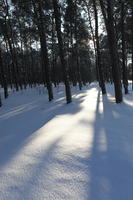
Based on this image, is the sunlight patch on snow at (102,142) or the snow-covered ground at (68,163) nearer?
the snow-covered ground at (68,163)

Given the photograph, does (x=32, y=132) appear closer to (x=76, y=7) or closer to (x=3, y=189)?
(x=3, y=189)

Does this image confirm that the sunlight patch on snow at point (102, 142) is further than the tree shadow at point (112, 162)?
Yes

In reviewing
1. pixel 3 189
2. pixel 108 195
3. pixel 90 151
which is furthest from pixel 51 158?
pixel 108 195

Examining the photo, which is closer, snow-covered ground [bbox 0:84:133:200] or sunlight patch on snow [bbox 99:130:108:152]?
snow-covered ground [bbox 0:84:133:200]

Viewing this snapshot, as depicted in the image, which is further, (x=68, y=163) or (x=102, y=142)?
(x=102, y=142)

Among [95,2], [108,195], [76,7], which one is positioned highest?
[76,7]

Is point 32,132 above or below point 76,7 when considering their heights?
below

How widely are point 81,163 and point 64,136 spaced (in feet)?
4.79

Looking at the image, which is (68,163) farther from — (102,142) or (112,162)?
(102,142)

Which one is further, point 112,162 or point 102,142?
point 102,142

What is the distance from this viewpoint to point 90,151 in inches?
159

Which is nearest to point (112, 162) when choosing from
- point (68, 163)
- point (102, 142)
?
point (68, 163)

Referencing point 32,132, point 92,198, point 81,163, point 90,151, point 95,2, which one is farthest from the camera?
point 95,2

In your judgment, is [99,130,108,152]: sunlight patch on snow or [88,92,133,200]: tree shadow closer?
[88,92,133,200]: tree shadow
